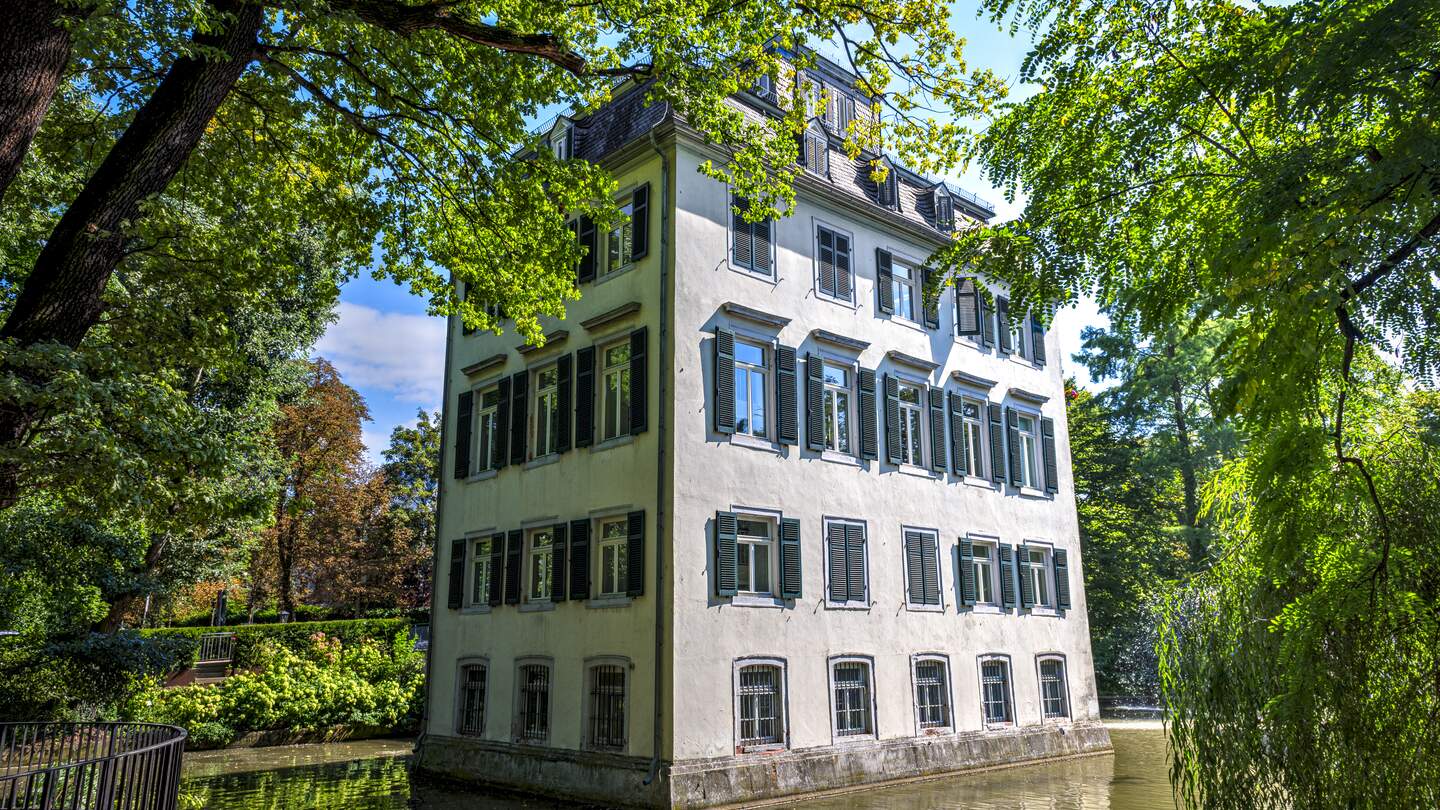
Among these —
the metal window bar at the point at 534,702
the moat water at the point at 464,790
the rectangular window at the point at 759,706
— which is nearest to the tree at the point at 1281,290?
the moat water at the point at 464,790

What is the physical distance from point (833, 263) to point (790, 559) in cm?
598

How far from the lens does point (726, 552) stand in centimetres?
1521

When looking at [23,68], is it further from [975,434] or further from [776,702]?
[975,434]

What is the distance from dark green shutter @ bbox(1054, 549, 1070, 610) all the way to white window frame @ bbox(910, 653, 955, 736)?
473cm

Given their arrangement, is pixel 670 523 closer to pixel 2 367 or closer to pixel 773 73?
pixel 773 73

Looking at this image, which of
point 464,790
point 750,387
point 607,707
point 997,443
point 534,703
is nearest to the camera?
point 607,707

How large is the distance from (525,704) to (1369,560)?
14170mm

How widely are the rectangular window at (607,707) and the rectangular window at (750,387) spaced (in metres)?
4.48

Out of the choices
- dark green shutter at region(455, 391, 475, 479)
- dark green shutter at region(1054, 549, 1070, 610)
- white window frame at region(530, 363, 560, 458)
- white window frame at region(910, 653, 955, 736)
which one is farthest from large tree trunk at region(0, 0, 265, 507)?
dark green shutter at region(1054, 549, 1070, 610)

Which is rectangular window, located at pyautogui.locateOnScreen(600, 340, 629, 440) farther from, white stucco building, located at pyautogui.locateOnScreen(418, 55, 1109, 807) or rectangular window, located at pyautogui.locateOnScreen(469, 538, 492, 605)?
rectangular window, located at pyautogui.locateOnScreen(469, 538, 492, 605)

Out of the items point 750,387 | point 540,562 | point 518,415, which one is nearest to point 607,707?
point 540,562

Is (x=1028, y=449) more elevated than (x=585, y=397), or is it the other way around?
(x=1028, y=449)

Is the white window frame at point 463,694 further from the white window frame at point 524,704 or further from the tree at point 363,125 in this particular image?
the tree at point 363,125

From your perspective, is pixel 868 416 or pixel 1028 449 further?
pixel 1028 449
